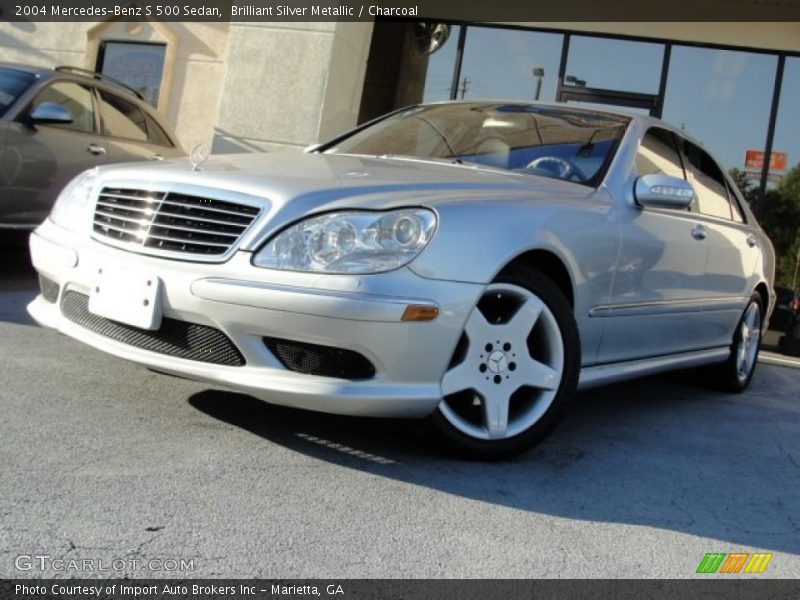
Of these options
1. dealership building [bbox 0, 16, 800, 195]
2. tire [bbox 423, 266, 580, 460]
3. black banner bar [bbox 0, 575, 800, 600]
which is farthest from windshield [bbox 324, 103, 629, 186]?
dealership building [bbox 0, 16, 800, 195]

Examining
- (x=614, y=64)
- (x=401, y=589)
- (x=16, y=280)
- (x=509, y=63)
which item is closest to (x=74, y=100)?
(x=16, y=280)

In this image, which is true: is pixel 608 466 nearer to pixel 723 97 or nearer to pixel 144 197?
pixel 144 197

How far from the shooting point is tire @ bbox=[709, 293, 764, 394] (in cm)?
519

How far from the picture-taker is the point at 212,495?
2521 mm

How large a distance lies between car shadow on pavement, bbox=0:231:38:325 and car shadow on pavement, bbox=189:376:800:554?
1.90m

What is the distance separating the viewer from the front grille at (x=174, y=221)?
9.37 feet

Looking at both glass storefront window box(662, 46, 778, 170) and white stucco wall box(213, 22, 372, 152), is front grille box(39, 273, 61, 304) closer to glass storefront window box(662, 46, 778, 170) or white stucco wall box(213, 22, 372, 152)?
white stucco wall box(213, 22, 372, 152)

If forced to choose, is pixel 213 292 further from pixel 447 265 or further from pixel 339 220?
pixel 447 265

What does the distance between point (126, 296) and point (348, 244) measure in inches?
30.2

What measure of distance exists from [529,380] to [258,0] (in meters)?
7.67

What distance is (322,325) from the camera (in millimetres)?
2678

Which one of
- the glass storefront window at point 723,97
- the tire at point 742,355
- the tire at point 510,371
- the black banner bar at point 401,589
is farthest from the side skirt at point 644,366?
the glass storefront window at point 723,97

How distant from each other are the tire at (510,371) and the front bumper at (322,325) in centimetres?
12

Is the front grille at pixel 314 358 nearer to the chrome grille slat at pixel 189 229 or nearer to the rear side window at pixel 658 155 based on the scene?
the chrome grille slat at pixel 189 229
